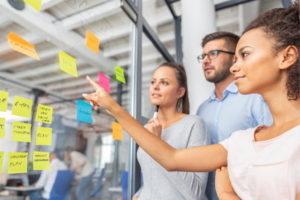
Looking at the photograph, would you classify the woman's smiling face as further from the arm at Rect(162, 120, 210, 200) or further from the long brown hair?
the long brown hair

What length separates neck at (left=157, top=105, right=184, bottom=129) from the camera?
48.3 inches

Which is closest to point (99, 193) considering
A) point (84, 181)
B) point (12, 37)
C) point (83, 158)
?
point (84, 181)

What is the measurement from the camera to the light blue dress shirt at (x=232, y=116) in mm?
1109

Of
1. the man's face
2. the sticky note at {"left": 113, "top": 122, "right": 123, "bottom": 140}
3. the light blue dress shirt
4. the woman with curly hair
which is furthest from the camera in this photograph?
the man's face

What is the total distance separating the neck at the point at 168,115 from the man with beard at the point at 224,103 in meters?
0.24

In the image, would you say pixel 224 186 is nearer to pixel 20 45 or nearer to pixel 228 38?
pixel 20 45

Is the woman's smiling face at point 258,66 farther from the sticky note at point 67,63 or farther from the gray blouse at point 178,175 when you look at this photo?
the sticky note at point 67,63

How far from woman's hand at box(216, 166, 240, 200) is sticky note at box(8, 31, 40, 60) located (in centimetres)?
78

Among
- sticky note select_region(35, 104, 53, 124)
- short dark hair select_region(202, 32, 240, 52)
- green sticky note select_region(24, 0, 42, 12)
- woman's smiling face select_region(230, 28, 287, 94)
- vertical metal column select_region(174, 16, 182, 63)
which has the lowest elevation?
sticky note select_region(35, 104, 53, 124)

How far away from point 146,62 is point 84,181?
3.50ft

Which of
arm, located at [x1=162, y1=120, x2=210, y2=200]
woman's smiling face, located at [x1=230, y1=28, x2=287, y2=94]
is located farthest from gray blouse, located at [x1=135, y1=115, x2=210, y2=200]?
woman's smiling face, located at [x1=230, y1=28, x2=287, y2=94]

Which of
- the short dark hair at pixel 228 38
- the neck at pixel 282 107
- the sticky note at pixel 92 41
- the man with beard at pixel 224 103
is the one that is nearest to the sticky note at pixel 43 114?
the sticky note at pixel 92 41

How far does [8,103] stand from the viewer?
64 centimetres

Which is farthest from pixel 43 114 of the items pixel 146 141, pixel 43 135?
pixel 146 141
